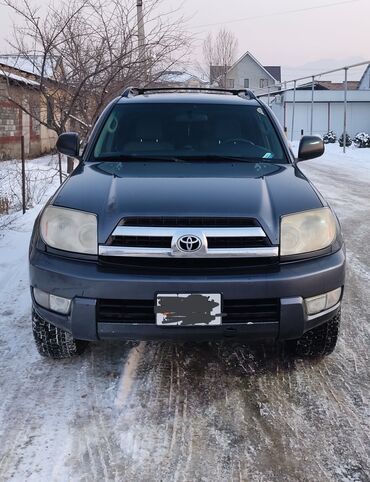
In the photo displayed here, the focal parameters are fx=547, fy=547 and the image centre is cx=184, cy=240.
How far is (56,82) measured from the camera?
32.0ft

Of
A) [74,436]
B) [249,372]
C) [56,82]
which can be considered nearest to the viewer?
[74,436]

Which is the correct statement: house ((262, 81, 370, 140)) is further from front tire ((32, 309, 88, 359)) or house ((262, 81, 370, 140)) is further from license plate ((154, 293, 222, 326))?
license plate ((154, 293, 222, 326))

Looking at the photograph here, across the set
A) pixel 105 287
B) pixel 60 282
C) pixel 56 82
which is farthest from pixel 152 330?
pixel 56 82

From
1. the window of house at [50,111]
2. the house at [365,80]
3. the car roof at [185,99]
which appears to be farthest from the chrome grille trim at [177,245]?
the house at [365,80]

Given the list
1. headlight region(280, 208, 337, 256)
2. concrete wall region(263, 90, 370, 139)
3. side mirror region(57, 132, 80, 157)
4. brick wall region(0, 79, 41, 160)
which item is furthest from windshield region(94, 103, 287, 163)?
concrete wall region(263, 90, 370, 139)

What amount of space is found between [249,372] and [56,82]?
781 cm

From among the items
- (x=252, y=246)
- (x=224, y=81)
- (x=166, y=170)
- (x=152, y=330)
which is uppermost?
(x=224, y=81)

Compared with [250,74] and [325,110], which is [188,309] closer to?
[325,110]

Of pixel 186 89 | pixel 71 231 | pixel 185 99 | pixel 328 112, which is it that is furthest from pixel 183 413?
pixel 328 112

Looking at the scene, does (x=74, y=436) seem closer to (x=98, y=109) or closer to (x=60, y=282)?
(x=60, y=282)

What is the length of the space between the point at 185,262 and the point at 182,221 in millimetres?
221

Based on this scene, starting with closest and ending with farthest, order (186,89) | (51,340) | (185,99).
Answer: (51,340), (185,99), (186,89)

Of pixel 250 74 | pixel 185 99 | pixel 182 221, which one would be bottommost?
pixel 182 221

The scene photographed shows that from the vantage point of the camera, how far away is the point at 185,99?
4.64 metres
